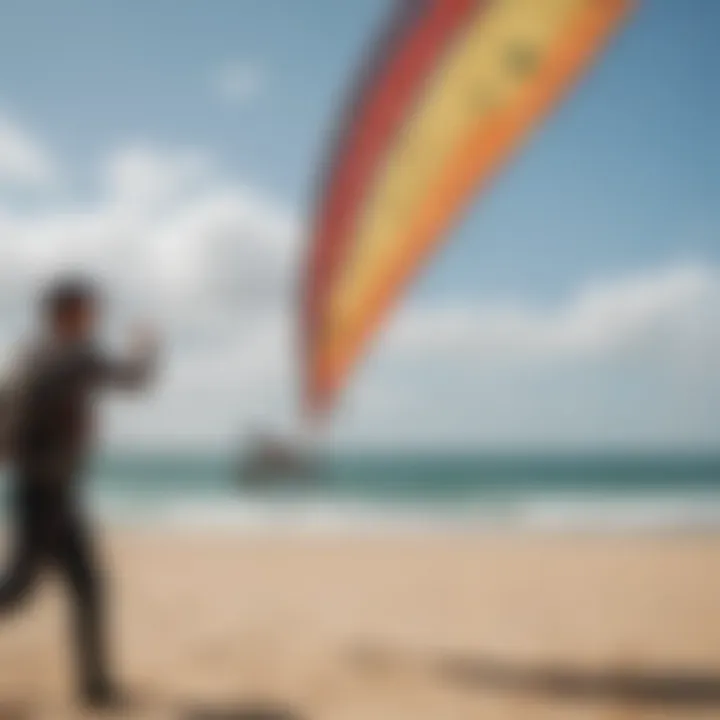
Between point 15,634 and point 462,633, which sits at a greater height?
point 15,634

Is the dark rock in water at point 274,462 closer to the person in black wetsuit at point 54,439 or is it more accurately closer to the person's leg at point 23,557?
the person in black wetsuit at point 54,439

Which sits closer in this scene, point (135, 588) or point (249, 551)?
point (135, 588)

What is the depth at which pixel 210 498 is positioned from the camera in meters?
4.87

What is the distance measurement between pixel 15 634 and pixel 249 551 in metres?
1.13

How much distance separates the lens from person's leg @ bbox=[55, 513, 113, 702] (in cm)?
225

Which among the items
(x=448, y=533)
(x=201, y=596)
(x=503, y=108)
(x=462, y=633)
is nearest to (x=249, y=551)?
(x=201, y=596)

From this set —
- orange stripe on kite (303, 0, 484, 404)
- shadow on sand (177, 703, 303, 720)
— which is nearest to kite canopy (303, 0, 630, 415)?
orange stripe on kite (303, 0, 484, 404)

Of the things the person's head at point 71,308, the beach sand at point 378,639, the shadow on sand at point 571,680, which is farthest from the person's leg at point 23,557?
the shadow on sand at point 571,680

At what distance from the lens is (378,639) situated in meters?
2.74

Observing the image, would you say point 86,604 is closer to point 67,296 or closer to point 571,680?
point 67,296

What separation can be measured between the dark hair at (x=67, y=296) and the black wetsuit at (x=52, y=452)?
127mm

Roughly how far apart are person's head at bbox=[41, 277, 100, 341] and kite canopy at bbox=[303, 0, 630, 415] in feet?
2.12

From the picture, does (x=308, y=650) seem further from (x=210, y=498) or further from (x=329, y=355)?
(x=210, y=498)

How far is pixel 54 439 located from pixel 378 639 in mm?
1283
